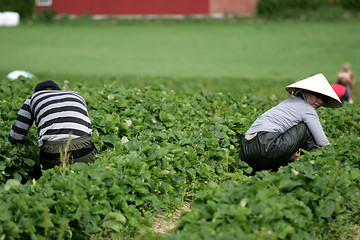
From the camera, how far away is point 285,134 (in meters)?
5.75

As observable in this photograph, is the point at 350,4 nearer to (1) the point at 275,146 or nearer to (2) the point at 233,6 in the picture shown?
(2) the point at 233,6

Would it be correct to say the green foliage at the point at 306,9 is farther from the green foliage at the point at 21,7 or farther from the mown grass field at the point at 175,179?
the mown grass field at the point at 175,179

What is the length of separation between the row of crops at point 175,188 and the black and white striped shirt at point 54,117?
15.3 inches

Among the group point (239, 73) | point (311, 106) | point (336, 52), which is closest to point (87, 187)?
point (311, 106)

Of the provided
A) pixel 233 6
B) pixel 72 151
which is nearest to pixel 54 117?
pixel 72 151

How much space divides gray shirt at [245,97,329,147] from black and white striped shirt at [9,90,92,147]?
1994 mm

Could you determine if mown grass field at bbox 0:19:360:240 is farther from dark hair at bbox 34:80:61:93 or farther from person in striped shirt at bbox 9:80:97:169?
dark hair at bbox 34:80:61:93

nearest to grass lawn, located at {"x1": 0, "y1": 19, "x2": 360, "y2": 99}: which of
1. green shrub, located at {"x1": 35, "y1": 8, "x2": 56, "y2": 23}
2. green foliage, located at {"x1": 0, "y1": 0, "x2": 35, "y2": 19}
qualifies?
green shrub, located at {"x1": 35, "y1": 8, "x2": 56, "y2": 23}

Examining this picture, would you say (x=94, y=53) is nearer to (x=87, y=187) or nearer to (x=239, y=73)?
(x=239, y=73)

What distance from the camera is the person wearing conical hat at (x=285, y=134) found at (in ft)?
18.6

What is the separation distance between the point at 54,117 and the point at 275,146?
2.42m

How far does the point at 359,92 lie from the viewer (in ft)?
62.5

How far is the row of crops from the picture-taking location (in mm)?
3789

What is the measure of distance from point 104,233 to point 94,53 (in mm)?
28012
